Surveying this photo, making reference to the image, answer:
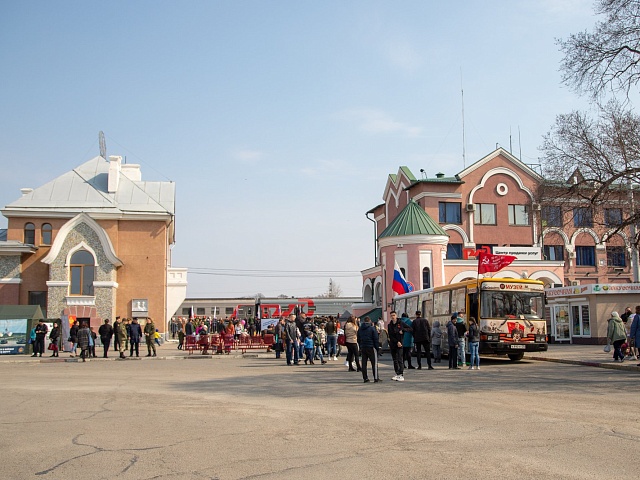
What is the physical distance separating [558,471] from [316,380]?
10.9m

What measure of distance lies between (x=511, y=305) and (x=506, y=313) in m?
0.38

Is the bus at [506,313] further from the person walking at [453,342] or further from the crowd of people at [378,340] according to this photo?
the person walking at [453,342]

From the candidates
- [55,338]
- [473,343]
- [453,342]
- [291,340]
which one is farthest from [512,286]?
[55,338]

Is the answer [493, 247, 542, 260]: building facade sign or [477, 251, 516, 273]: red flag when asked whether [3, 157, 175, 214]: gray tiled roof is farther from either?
[493, 247, 542, 260]: building facade sign

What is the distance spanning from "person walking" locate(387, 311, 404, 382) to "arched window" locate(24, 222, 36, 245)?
3203cm

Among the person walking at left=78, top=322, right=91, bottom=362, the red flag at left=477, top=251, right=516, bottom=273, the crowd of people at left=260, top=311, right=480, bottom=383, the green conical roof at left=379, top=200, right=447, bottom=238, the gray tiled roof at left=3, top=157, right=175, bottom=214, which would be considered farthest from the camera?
the green conical roof at left=379, top=200, right=447, bottom=238

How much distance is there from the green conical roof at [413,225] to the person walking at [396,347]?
26082 millimetres

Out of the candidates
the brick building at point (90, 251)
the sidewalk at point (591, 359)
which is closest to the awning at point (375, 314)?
the brick building at point (90, 251)

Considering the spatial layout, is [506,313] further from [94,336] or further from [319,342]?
[94,336]

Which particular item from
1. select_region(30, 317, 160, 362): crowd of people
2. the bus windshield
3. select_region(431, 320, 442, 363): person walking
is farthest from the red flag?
select_region(30, 317, 160, 362): crowd of people

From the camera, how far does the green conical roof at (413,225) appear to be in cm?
4431

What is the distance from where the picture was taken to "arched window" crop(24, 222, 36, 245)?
42844mm

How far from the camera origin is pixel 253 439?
28.7 feet

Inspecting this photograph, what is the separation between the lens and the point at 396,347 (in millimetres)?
17312
